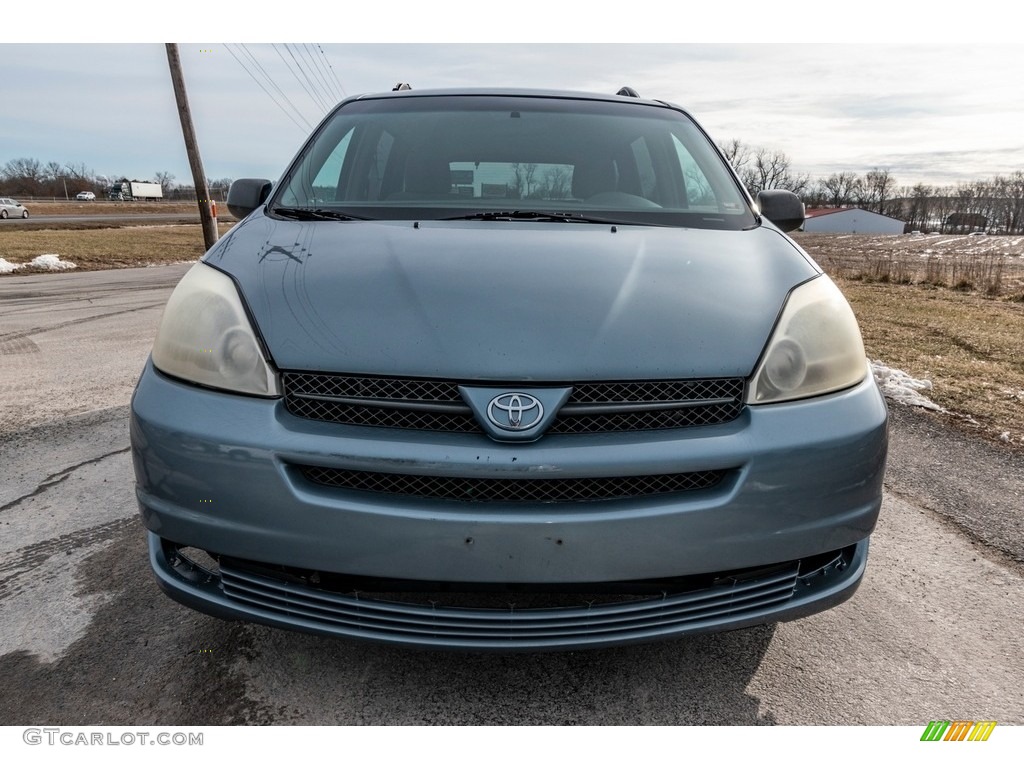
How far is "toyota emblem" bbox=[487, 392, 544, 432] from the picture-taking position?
5.07ft

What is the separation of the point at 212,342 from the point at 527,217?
42.8 inches

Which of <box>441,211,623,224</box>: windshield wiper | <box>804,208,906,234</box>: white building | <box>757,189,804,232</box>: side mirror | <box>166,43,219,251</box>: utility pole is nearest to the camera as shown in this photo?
<box>441,211,623,224</box>: windshield wiper

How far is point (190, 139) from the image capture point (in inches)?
624

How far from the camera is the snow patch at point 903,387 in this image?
456 cm

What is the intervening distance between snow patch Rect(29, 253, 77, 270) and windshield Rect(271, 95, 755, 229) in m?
14.5

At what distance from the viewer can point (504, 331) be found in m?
1.66

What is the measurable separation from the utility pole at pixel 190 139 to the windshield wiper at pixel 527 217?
15543 mm

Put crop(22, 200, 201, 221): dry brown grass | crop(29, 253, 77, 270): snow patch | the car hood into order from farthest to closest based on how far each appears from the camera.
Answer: crop(22, 200, 201, 221): dry brown grass
crop(29, 253, 77, 270): snow patch
the car hood


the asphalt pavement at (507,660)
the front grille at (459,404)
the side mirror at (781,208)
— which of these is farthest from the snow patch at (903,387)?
the front grille at (459,404)

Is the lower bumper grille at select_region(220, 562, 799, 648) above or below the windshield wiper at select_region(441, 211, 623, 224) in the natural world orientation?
below

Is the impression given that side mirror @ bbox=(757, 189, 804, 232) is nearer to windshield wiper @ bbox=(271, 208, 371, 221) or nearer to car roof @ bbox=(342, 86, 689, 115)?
car roof @ bbox=(342, 86, 689, 115)

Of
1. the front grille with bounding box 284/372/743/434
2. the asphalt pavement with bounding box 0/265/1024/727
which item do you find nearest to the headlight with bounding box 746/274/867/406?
the front grille with bounding box 284/372/743/434
